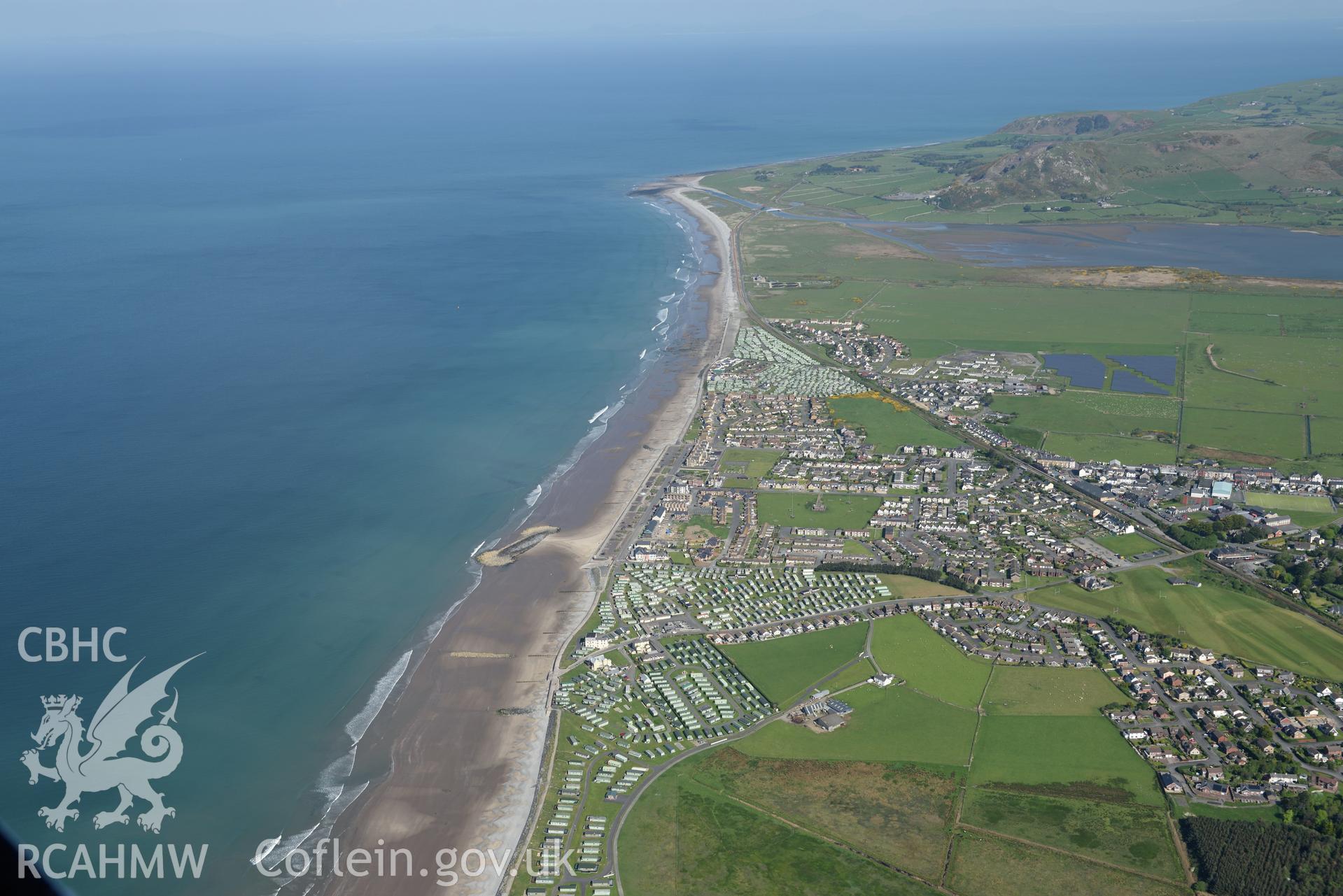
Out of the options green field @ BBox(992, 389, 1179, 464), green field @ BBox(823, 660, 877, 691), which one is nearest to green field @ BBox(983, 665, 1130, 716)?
green field @ BBox(823, 660, 877, 691)

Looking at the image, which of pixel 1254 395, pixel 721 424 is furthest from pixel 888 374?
pixel 1254 395

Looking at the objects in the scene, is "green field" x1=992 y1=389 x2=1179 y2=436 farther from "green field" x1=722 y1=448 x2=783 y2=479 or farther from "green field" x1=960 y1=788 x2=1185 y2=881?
"green field" x1=960 y1=788 x2=1185 y2=881

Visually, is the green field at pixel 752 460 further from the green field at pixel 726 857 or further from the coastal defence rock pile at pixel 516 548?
the green field at pixel 726 857

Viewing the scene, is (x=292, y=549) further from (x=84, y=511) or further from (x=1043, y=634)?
(x=1043, y=634)

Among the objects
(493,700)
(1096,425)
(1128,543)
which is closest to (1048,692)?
(1128,543)

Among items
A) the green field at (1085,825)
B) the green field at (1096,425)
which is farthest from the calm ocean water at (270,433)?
the green field at (1096,425)

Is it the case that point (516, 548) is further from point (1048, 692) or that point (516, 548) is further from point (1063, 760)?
point (1063, 760)
